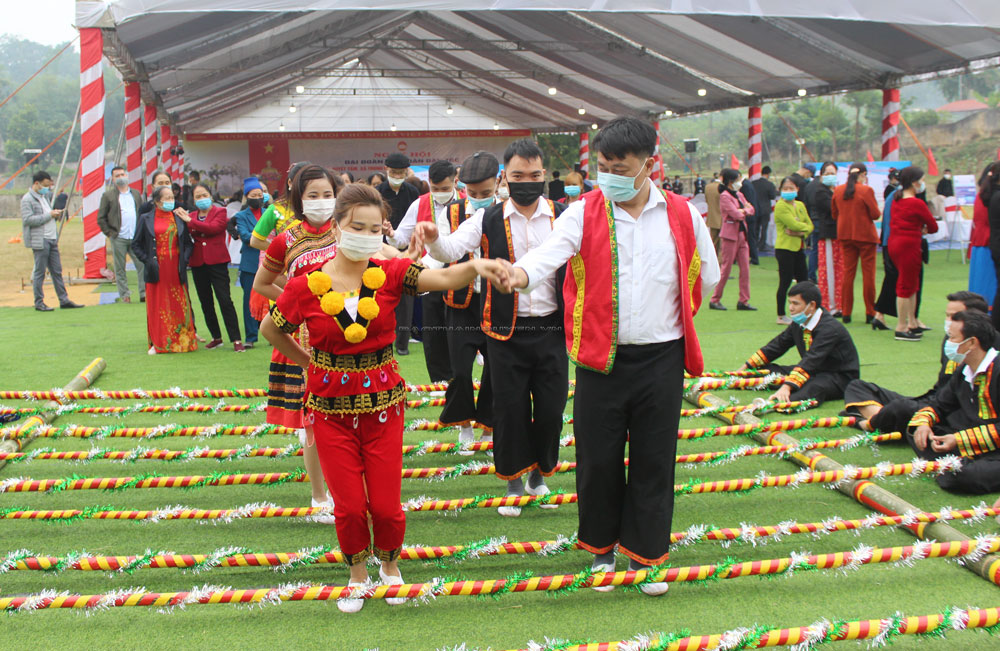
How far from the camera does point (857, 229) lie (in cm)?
880

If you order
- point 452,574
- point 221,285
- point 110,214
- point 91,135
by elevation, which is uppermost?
point 91,135

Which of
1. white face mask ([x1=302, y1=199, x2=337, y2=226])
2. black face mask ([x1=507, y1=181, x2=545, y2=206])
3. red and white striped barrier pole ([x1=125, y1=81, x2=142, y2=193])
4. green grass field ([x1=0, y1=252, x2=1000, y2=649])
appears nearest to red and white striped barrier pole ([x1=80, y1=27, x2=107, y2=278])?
red and white striped barrier pole ([x1=125, y1=81, x2=142, y2=193])

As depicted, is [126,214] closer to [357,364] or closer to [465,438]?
[465,438]

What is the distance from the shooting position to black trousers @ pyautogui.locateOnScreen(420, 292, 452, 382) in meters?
5.48

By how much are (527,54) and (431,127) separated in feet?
20.3

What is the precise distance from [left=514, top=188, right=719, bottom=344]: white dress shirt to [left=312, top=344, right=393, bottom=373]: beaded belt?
621 mm

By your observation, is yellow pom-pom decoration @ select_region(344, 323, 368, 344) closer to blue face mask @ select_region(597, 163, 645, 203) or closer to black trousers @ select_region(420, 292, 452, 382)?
blue face mask @ select_region(597, 163, 645, 203)

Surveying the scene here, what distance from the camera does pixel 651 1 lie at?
8602 mm

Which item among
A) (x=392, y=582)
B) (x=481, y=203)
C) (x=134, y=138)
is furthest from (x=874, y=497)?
(x=134, y=138)

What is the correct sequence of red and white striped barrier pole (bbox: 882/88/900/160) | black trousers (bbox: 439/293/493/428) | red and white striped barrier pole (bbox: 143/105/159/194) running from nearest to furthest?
black trousers (bbox: 439/293/493/428)
red and white striped barrier pole (bbox: 882/88/900/160)
red and white striped barrier pole (bbox: 143/105/159/194)

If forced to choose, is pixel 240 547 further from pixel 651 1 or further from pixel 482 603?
pixel 651 1

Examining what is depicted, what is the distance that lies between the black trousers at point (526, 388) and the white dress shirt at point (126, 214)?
351 inches

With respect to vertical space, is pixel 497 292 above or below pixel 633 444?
above

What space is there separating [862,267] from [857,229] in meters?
0.40
